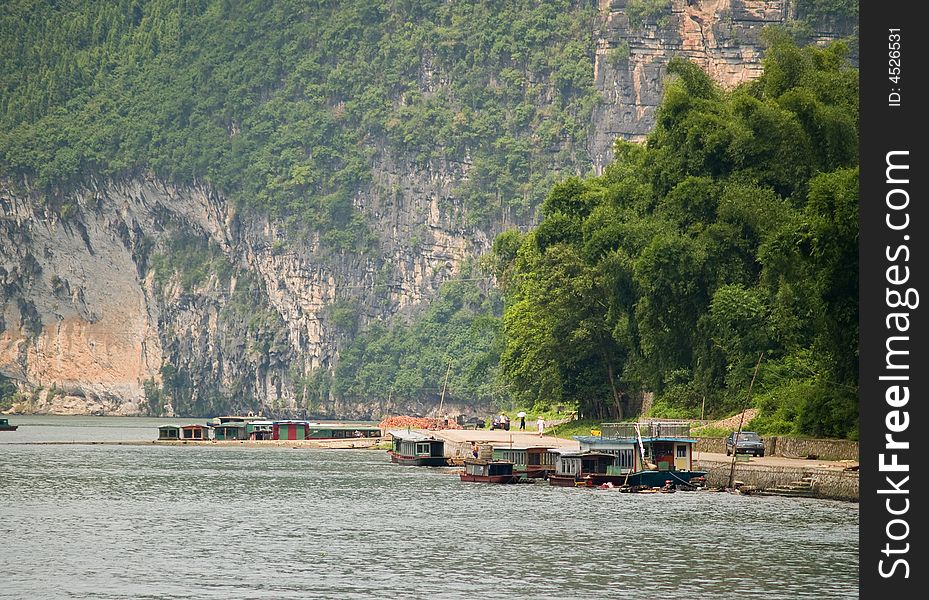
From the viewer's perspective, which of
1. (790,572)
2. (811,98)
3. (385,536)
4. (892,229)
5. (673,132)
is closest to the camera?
(892,229)

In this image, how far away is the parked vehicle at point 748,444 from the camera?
227ft

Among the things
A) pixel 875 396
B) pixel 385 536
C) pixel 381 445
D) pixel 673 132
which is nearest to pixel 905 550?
pixel 875 396

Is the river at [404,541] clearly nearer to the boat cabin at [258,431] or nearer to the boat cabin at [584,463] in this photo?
the boat cabin at [584,463]

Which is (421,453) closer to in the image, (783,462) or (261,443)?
(783,462)

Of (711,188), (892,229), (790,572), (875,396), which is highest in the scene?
(711,188)

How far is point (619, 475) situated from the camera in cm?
7106

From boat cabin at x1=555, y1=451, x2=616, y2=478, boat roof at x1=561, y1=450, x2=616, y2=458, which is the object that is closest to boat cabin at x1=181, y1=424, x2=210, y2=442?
boat cabin at x1=555, y1=451, x2=616, y2=478

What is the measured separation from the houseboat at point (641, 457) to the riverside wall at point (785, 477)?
74cm

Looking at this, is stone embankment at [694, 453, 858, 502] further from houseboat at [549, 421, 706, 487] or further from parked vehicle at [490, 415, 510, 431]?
parked vehicle at [490, 415, 510, 431]

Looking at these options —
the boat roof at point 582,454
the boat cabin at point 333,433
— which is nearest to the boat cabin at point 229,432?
the boat cabin at point 333,433

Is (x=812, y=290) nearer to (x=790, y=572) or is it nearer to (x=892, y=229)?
(x=790, y=572)

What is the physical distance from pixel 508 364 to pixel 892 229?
6944cm

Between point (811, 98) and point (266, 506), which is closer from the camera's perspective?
point (266, 506)

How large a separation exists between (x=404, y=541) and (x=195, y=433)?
79285 millimetres
